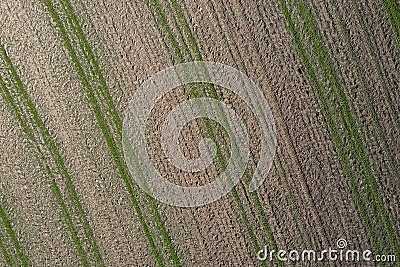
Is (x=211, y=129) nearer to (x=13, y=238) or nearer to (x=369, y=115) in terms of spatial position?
(x=369, y=115)

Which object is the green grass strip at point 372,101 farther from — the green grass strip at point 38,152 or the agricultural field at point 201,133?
the green grass strip at point 38,152

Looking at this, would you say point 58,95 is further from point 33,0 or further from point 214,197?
point 214,197

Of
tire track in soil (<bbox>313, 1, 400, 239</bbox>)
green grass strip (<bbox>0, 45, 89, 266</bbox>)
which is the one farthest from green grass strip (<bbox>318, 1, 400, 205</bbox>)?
green grass strip (<bbox>0, 45, 89, 266</bbox>)

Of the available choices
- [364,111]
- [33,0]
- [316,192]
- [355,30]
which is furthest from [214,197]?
[33,0]

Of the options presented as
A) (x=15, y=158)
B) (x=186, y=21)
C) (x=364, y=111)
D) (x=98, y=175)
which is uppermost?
(x=186, y=21)

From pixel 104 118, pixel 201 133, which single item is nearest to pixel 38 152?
pixel 104 118

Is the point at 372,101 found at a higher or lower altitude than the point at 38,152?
lower

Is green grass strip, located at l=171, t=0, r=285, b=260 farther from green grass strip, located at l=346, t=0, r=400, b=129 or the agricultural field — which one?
green grass strip, located at l=346, t=0, r=400, b=129
